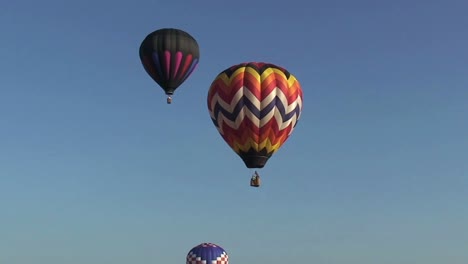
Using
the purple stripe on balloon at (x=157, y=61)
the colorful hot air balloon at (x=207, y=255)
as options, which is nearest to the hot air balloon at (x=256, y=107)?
the purple stripe on balloon at (x=157, y=61)

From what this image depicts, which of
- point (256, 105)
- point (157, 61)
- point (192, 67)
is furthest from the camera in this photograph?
point (192, 67)

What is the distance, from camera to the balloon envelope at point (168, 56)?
55.4 metres

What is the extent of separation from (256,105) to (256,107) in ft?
0.45

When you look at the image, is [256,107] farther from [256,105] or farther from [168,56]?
[168,56]

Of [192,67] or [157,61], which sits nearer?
[157,61]

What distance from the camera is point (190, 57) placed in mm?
56344

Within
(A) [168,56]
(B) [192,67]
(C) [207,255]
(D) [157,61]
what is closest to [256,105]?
(B) [192,67]

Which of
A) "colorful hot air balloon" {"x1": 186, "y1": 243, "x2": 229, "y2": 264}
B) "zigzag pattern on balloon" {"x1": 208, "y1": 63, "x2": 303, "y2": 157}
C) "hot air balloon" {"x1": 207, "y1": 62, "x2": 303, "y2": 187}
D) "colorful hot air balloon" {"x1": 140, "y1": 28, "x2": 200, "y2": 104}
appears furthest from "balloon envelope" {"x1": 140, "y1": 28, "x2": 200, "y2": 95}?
"colorful hot air balloon" {"x1": 186, "y1": 243, "x2": 229, "y2": 264}

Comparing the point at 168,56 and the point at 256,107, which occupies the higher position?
the point at 168,56

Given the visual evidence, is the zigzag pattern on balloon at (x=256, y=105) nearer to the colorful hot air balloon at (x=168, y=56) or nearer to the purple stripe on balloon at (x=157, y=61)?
the colorful hot air balloon at (x=168, y=56)

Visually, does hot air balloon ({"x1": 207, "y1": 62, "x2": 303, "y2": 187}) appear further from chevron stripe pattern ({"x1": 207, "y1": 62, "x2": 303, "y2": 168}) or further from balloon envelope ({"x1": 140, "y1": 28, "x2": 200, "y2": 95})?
balloon envelope ({"x1": 140, "y1": 28, "x2": 200, "y2": 95})

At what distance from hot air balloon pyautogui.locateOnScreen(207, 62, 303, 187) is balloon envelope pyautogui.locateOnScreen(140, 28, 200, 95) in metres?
3.81

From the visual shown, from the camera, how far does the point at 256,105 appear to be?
2024 inches

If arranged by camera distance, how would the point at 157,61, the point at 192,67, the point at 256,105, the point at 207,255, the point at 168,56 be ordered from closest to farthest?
the point at 256,105
the point at 168,56
the point at 157,61
the point at 192,67
the point at 207,255
